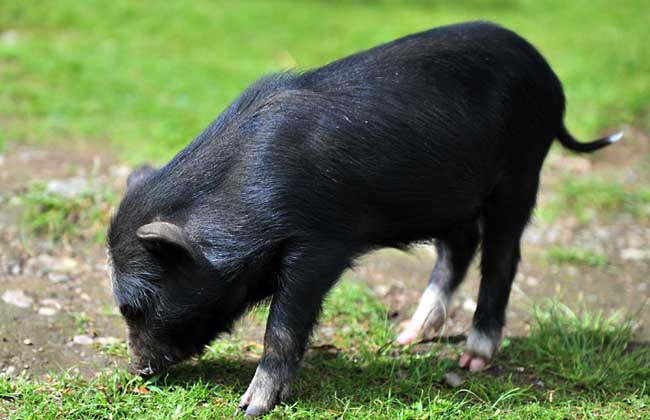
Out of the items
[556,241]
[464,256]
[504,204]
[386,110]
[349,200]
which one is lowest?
[556,241]

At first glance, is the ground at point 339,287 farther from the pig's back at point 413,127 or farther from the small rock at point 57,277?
the pig's back at point 413,127

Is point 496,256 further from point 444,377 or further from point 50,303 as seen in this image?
point 50,303

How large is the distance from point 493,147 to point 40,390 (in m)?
2.63

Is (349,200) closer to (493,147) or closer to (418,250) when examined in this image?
(493,147)

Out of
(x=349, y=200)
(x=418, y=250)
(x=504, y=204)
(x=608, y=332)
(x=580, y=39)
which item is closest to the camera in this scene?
(x=349, y=200)

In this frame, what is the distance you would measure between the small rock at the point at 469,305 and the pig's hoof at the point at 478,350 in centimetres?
91

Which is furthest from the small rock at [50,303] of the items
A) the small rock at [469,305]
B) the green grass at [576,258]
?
the green grass at [576,258]

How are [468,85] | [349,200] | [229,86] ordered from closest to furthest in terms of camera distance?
[349,200] → [468,85] → [229,86]

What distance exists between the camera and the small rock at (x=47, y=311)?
5.36 meters

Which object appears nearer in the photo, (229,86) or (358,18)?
(229,86)

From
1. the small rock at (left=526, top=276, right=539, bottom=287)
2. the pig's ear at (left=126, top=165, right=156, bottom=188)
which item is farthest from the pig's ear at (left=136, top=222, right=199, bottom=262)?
the small rock at (left=526, top=276, right=539, bottom=287)

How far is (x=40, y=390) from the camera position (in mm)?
4473

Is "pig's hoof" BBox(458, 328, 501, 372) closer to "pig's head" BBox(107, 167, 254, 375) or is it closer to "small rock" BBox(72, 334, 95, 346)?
"pig's head" BBox(107, 167, 254, 375)

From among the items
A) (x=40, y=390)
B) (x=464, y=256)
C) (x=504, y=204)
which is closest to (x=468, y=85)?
(x=504, y=204)
